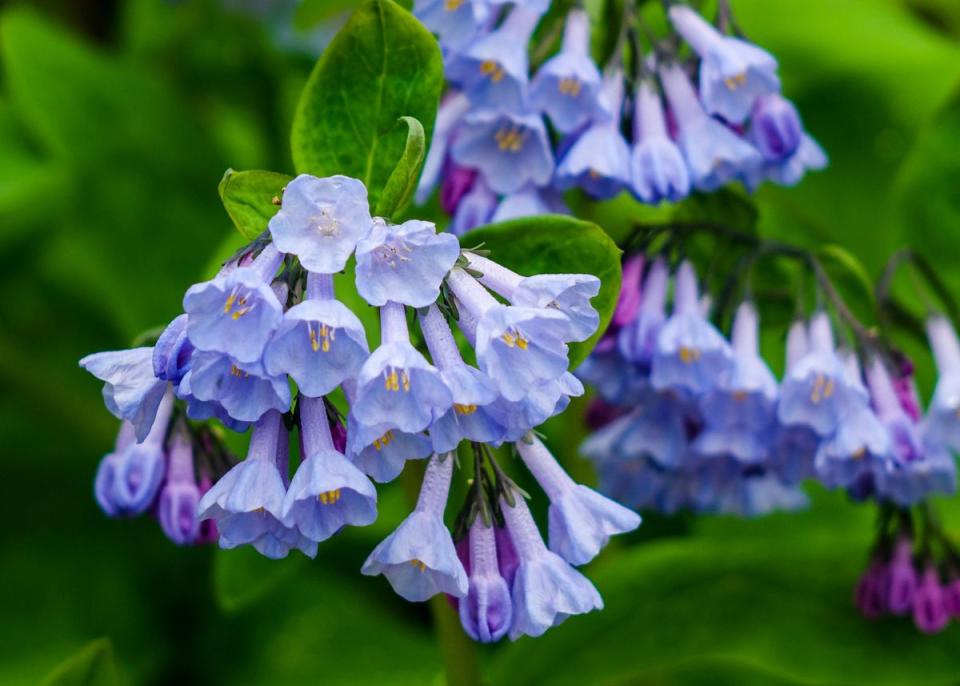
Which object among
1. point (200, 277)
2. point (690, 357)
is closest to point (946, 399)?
point (690, 357)

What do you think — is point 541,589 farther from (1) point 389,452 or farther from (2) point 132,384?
(2) point 132,384

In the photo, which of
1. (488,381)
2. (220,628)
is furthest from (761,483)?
(220,628)

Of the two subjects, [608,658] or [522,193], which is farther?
[608,658]

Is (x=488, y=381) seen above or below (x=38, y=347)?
above

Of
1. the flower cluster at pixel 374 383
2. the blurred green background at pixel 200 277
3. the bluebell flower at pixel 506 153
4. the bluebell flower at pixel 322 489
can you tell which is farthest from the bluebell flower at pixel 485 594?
the blurred green background at pixel 200 277

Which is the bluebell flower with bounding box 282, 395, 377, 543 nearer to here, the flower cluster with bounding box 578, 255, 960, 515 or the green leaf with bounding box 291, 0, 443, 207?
the green leaf with bounding box 291, 0, 443, 207

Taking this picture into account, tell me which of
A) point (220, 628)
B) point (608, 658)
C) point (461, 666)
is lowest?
point (220, 628)

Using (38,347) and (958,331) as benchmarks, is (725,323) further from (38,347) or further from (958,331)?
(38,347)

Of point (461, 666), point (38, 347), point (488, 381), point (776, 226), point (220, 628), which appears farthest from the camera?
point (38, 347)

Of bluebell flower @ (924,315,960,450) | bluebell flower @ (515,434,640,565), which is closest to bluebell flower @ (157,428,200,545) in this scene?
bluebell flower @ (515,434,640,565)
